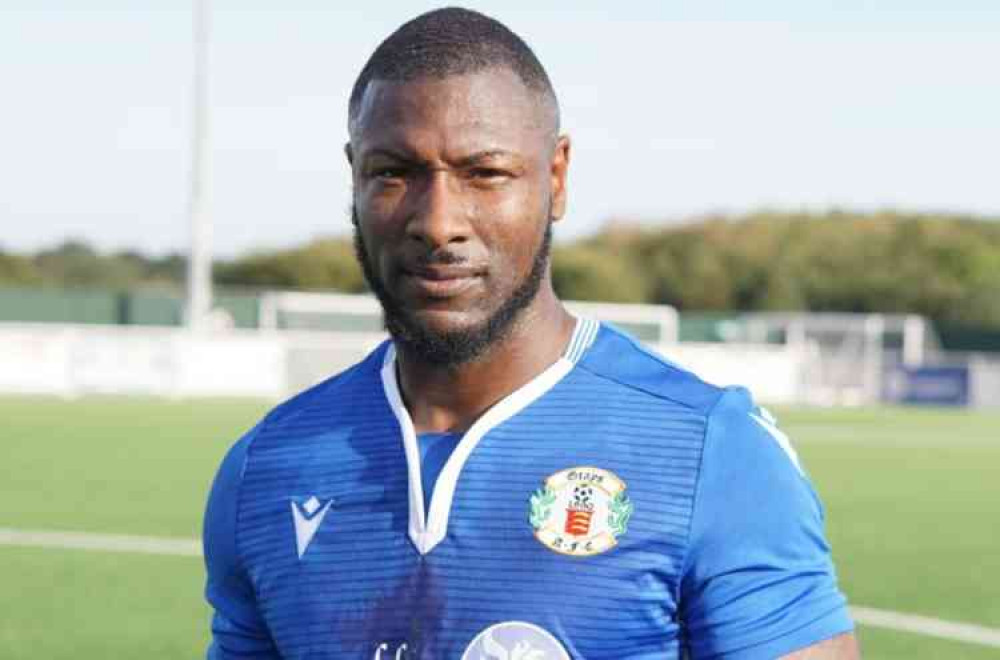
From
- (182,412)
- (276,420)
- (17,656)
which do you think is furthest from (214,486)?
(182,412)

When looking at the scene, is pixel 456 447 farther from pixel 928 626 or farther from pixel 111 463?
pixel 111 463

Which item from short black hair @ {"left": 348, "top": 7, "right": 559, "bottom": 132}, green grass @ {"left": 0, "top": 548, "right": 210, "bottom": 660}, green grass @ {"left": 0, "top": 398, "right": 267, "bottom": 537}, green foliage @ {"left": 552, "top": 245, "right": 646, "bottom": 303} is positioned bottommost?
green foliage @ {"left": 552, "top": 245, "right": 646, "bottom": 303}

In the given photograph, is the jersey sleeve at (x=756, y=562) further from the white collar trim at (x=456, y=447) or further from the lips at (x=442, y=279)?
the lips at (x=442, y=279)

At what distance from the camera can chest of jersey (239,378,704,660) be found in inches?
105

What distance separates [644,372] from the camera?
290cm

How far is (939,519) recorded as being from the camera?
14117 millimetres

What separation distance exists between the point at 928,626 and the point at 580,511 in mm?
6347

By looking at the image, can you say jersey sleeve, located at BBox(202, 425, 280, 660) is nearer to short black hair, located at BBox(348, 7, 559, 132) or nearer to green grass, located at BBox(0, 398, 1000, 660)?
short black hair, located at BBox(348, 7, 559, 132)

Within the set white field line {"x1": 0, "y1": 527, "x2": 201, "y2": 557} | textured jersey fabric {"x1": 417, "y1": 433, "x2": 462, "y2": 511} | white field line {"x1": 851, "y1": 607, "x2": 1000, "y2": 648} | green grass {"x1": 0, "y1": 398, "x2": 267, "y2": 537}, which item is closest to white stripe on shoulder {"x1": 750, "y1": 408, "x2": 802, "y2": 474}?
textured jersey fabric {"x1": 417, "y1": 433, "x2": 462, "y2": 511}

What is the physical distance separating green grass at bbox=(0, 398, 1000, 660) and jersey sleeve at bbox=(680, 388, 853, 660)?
5336 mm

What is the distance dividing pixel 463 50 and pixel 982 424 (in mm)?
31323

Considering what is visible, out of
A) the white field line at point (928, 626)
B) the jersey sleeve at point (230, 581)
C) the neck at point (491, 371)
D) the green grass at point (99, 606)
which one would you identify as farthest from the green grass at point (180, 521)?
the neck at point (491, 371)

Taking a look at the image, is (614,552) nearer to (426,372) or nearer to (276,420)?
(426,372)

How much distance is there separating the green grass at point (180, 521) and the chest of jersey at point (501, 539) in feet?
16.1
